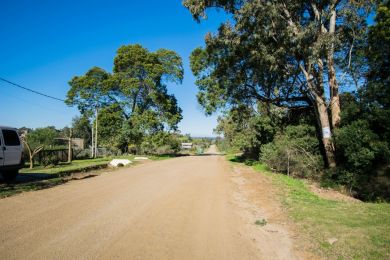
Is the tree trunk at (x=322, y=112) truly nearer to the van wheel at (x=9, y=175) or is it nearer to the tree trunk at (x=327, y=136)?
the tree trunk at (x=327, y=136)

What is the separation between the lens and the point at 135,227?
5957 millimetres

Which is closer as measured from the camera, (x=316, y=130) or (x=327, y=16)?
(x=327, y=16)

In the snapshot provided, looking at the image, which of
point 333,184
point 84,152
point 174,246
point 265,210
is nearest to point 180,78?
point 84,152

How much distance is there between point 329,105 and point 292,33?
4.63 meters

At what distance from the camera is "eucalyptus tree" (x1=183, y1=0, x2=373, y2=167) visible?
1538 centimetres

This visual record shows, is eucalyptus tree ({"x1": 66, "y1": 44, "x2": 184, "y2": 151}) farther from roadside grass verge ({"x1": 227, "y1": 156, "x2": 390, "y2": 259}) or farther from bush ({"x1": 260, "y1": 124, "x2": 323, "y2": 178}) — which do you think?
roadside grass verge ({"x1": 227, "y1": 156, "x2": 390, "y2": 259})

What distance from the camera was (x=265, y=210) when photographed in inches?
313

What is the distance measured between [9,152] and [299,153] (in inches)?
593

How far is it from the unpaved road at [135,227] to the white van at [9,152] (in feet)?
9.67

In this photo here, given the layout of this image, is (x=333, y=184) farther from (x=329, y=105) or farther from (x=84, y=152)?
(x=84, y=152)

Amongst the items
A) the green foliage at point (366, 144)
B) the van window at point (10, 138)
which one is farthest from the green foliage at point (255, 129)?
the van window at point (10, 138)

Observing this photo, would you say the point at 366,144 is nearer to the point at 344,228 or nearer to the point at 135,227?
the point at 344,228

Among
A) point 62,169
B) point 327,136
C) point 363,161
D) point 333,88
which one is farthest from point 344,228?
point 62,169

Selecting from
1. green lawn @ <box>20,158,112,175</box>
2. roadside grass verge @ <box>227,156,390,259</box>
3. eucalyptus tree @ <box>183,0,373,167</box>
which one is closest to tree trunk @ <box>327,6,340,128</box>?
eucalyptus tree @ <box>183,0,373,167</box>
